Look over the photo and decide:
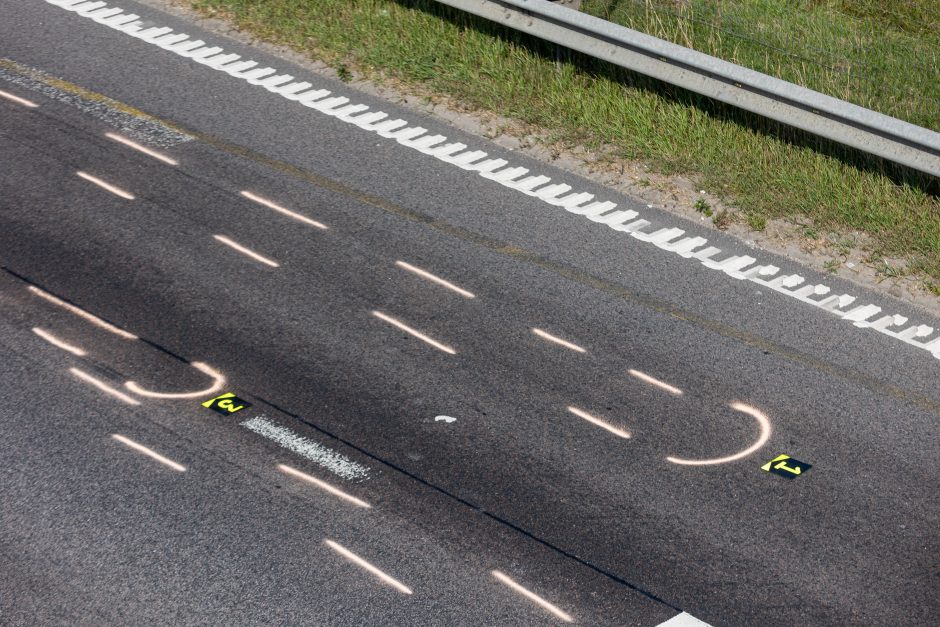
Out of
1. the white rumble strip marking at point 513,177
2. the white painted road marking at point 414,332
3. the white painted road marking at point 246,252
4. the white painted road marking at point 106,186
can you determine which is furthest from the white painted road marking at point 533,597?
the white painted road marking at point 106,186

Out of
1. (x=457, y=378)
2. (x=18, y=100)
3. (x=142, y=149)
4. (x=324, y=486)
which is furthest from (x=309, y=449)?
(x=18, y=100)

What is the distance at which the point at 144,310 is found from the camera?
9078 mm

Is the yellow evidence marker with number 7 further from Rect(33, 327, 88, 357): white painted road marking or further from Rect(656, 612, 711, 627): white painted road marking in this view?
Rect(656, 612, 711, 627): white painted road marking

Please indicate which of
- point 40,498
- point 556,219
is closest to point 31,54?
point 556,219

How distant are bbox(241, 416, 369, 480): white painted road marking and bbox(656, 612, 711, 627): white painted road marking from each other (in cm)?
199

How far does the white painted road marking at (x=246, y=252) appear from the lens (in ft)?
31.9

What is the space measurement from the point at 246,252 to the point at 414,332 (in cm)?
163

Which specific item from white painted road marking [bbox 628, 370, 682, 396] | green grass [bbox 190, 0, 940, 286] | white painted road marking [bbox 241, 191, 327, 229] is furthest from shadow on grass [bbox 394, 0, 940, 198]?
white painted road marking [bbox 628, 370, 682, 396]

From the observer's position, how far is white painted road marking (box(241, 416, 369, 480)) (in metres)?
7.73

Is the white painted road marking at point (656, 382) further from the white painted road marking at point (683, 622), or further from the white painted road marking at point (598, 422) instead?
the white painted road marking at point (683, 622)

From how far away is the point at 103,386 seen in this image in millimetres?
8359

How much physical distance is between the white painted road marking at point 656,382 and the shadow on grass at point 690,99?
372 centimetres

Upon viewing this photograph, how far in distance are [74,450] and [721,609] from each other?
3.87m

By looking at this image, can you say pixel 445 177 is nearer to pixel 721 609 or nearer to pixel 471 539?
pixel 471 539
